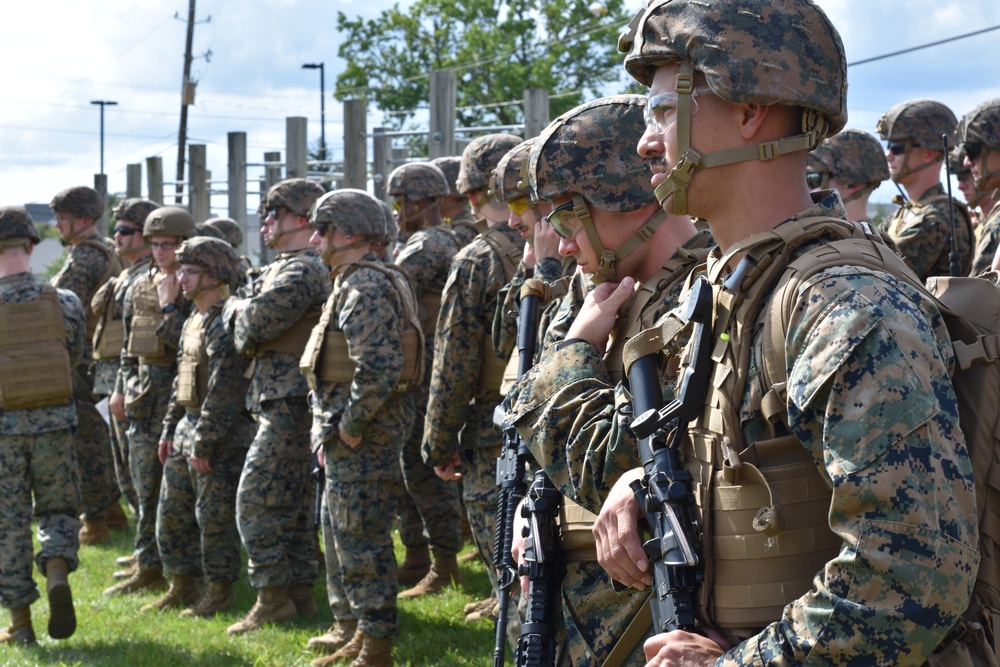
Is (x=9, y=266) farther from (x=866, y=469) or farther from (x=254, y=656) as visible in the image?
(x=866, y=469)

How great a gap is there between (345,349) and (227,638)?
7.26 feet

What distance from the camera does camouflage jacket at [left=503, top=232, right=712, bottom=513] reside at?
288 centimetres

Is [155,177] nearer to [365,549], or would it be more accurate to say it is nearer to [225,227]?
[225,227]

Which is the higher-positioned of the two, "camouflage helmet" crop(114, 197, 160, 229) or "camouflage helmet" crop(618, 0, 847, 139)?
"camouflage helmet" crop(114, 197, 160, 229)

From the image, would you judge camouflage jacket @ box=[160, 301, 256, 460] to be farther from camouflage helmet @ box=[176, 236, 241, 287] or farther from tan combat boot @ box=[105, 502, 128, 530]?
tan combat boot @ box=[105, 502, 128, 530]

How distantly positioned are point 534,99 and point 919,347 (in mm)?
10351

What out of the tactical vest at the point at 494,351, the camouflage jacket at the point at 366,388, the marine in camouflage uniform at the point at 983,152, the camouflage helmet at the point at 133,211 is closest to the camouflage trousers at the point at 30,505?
the camouflage jacket at the point at 366,388

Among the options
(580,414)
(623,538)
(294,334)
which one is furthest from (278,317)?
(623,538)

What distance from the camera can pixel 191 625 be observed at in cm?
800

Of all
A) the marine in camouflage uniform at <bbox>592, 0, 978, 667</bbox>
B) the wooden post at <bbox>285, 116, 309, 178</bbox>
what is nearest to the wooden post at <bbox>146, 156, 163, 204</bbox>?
the wooden post at <bbox>285, 116, 309, 178</bbox>

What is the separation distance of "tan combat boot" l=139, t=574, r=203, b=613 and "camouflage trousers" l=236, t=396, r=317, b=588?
112cm

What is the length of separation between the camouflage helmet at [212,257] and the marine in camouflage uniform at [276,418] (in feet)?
1.38

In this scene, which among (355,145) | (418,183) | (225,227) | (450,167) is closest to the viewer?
(418,183)

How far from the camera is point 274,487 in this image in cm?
756
